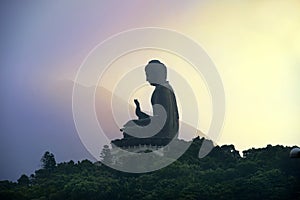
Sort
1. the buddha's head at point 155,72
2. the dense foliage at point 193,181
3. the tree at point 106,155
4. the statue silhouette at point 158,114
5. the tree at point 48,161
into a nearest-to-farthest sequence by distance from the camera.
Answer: the dense foliage at point 193,181 < the tree at point 106,155 < the statue silhouette at point 158,114 < the buddha's head at point 155,72 < the tree at point 48,161

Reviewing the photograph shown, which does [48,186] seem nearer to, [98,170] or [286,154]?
[98,170]

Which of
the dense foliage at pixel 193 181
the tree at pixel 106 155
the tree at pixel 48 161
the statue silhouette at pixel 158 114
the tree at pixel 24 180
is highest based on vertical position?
the statue silhouette at pixel 158 114

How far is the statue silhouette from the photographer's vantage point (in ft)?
68.7

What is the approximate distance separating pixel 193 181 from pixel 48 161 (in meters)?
8.28

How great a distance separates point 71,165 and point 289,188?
345 inches

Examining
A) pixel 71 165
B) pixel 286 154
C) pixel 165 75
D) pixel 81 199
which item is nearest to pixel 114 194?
pixel 81 199

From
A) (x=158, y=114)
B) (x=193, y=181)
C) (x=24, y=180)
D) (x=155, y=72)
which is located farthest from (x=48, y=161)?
(x=193, y=181)

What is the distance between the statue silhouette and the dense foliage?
2064mm

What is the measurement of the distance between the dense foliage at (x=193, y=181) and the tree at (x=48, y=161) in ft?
8.27

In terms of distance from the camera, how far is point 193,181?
1672cm

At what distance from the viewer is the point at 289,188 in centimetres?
1583

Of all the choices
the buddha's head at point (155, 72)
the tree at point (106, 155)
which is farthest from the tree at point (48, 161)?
the buddha's head at point (155, 72)

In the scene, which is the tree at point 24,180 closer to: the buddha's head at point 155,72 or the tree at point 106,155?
the tree at point 106,155

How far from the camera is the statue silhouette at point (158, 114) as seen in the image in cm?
2094
